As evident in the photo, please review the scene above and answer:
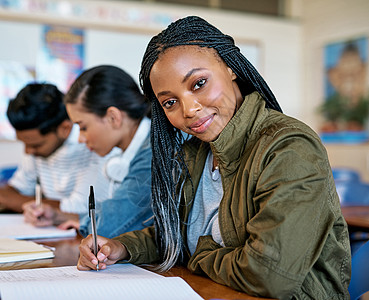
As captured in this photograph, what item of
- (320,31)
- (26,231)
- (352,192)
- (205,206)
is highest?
(320,31)

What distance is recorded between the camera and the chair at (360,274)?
125 centimetres

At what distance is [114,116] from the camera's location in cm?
185

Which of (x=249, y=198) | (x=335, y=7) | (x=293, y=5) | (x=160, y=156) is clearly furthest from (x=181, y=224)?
(x=293, y=5)

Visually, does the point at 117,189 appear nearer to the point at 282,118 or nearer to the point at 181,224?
the point at 181,224

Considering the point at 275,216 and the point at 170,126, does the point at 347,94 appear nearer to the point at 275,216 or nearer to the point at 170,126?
the point at 170,126

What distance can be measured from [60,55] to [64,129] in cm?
347

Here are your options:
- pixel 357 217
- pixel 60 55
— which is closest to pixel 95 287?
pixel 357 217

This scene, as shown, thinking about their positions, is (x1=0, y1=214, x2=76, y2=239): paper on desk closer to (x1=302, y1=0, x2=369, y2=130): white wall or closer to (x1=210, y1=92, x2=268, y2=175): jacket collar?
(x1=210, y1=92, x2=268, y2=175): jacket collar

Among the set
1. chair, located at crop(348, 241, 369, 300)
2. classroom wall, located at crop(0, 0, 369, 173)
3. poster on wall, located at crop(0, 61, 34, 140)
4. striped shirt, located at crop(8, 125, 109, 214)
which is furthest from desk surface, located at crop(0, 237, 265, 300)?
classroom wall, located at crop(0, 0, 369, 173)

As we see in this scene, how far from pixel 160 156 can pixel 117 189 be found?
21.1 inches

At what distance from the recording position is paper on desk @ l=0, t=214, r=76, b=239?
1687mm

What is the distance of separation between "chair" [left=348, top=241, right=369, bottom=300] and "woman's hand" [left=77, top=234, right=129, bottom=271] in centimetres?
59

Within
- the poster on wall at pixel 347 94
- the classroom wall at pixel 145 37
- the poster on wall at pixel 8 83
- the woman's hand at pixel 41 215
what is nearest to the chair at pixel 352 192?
the woman's hand at pixel 41 215

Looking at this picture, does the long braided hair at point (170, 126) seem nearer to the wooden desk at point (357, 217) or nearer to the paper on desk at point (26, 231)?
the paper on desk at point (26, 231)
